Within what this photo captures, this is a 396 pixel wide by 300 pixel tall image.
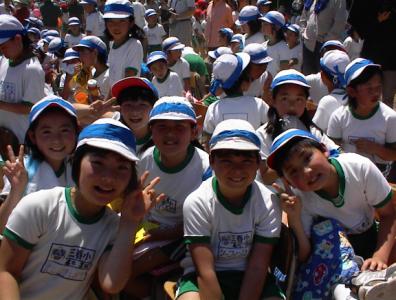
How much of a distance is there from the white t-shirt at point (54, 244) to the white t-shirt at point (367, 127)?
7.41 feet

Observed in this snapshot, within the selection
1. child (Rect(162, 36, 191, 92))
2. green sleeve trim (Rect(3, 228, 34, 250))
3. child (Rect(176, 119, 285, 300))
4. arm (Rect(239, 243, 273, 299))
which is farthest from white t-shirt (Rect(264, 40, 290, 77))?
green sleeve trim (Rect(3, 228, 34, 250))

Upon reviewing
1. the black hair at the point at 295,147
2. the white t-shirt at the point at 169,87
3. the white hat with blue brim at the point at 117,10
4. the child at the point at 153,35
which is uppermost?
the white hat with blue brim at the point at 117,10

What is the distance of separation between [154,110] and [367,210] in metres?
1.28

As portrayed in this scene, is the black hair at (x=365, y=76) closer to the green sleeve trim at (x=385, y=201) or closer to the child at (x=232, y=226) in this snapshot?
the green sleeve trim at (x=385, y=201)

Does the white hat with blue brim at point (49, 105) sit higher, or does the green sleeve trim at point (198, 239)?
the white hat with blue brim at point (49, 105)

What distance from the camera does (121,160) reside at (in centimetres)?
267

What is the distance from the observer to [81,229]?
8.87ft

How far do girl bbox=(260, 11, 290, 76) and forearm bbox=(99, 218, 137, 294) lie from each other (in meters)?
5.57

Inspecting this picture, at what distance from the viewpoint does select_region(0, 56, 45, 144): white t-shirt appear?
4852 millimetres

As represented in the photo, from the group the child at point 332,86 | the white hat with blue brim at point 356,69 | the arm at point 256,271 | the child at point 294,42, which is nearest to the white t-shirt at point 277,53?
the child at point 294,42

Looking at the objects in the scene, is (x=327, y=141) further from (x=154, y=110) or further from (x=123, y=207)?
(x=123, y=207)

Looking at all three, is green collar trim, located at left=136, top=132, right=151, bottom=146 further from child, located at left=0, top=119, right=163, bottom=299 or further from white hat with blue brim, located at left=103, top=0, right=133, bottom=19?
white hat with blue brim, located at left=103, top=0, right=133, bottom=19

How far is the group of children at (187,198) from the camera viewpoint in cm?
264

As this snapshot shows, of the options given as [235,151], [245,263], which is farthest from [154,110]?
[245,263]
